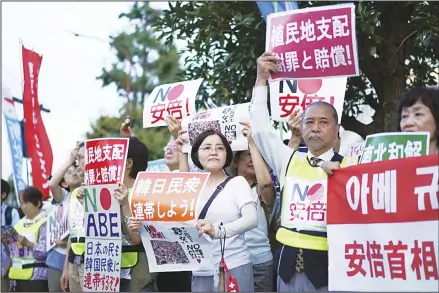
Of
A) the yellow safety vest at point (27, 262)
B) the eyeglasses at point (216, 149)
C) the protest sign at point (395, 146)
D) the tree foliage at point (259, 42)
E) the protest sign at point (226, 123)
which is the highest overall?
the tree foliage at point (259, 42)

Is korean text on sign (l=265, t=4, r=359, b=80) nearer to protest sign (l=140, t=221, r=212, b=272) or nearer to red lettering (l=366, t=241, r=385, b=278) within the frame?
protest sign (l=140, t=221, r=212, b=272)

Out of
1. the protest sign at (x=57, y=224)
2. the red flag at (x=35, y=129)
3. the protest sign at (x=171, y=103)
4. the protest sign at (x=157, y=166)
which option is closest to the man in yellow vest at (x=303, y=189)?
the protest sign at (x=171, y=103)

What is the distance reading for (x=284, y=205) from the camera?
4121mm

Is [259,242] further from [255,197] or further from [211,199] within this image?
[211,199]

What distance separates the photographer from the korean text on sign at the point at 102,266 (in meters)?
5.09

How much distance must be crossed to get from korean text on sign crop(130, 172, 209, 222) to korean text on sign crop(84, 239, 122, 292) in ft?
1.91

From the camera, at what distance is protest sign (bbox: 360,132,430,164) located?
355 centimetres

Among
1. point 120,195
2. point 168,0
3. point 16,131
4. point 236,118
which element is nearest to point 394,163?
point 236,118

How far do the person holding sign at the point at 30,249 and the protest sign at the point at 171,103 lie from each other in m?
1.89

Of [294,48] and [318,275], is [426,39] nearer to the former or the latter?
[294,48]

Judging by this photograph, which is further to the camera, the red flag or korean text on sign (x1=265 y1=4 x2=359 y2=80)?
the red flag

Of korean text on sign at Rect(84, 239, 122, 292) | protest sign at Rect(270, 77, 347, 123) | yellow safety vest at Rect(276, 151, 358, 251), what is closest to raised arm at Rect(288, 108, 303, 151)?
yellow safety vest at Rect(276, 151, 358, 251)

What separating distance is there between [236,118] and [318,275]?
1612 millimetres

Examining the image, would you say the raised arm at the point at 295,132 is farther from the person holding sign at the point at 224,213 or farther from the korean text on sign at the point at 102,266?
the korean text on sign at the point at 102,266
